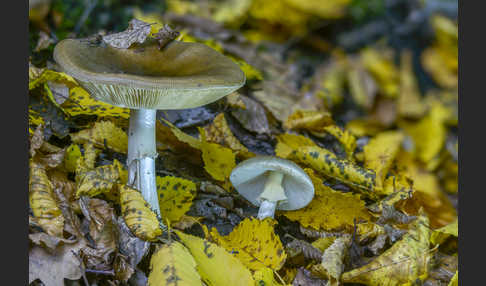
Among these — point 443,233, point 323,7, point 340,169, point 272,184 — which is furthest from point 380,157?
point 323,7

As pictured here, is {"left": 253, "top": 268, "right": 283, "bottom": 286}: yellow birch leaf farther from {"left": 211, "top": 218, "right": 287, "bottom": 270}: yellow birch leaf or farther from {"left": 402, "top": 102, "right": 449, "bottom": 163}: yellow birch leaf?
{"left": 402, "top": 102, "right": 449, "bottom": 163}: yellow birch leaf

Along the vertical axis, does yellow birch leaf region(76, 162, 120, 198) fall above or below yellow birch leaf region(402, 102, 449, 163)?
above

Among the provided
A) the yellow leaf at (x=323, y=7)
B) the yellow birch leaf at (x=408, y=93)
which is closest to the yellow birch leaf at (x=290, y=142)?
the yellow birch leaf at (x=408, y=93)

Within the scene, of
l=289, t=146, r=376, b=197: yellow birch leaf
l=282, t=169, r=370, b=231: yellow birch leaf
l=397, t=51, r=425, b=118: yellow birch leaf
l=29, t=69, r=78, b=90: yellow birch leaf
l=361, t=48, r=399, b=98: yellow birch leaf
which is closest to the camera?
l=282, t=169, r=370, b=231: yellow birch leaf

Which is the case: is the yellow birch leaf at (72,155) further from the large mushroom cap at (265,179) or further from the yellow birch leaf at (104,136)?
the large mushroom cap at (265,179)

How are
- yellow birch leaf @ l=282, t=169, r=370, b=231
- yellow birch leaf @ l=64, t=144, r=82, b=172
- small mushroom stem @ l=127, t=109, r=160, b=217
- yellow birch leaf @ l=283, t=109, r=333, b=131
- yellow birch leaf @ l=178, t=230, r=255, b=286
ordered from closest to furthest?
yellow birch leaf @ l=178, t=230, r=255, b=286, small mushroom stem @ l=127, t=109, r=160, b=217, yellow birch leaf @ l=64, t=144, r=82, b=172, yellow birch leaf @ l=282, t=169, r=370, b=231, yellow birch leaf @ l=283, t=109, r=333, b=131

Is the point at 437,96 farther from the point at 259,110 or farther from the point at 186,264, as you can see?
the point at 186,264

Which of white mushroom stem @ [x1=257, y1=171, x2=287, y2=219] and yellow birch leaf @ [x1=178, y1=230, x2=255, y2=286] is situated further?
white mushroom stem @ [x1=257, y1=171, x2=287, y2=219]

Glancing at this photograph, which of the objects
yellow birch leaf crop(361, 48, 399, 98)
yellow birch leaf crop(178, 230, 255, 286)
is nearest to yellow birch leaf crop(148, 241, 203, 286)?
yellow birch leaf crop(178, 230, 255, 286)
